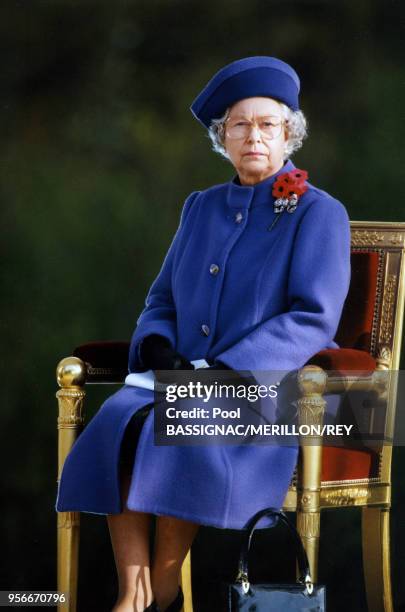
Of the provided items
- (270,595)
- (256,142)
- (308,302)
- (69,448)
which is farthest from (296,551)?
(256,142)

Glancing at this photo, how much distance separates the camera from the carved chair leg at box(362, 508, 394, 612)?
146 inches

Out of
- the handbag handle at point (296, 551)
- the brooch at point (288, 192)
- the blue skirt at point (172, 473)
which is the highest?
the brooch at point (288, 192)

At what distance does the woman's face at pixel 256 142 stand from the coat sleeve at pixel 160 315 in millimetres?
368

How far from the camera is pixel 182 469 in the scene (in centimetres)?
300

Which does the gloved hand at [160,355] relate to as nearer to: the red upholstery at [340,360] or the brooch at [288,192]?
the red upholstery at [340,360]

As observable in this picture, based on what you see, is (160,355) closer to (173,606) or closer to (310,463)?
(310,463)

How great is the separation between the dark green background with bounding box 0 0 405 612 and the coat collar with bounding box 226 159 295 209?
41.9 inches

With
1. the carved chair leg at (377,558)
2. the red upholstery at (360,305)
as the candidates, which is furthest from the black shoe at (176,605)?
the red upholstery at (360,305)

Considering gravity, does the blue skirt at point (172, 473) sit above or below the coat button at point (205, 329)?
below

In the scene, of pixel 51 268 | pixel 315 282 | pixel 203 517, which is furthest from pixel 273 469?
pixel 51 268

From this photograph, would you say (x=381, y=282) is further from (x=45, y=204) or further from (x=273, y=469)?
(x=45, y=204)

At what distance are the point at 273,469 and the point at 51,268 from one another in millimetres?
1833

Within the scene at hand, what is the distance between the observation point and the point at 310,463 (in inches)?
123

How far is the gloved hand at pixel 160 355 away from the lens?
10.8ft
